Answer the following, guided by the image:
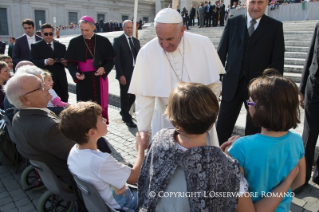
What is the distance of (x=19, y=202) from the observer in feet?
9.61

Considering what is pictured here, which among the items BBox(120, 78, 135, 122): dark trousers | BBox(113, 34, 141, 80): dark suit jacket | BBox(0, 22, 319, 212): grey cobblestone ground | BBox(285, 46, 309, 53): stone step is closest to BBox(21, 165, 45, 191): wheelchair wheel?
BBox(0, 22, 319, 212): grey cobblestone ground

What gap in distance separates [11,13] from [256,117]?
42.3m

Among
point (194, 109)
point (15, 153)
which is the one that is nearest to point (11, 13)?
point (15, 153)

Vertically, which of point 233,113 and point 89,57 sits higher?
point 89,57

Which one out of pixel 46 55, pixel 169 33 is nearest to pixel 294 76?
pixel 169 33

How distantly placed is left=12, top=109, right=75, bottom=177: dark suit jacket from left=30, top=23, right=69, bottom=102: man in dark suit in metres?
2.72

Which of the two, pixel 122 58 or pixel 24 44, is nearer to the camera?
pixel 122 58

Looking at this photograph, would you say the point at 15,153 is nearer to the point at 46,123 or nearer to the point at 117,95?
the point at 46,123

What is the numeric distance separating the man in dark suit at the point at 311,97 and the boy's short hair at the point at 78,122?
86.9 inches

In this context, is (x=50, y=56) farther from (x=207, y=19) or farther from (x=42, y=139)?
(x=207, y=19)

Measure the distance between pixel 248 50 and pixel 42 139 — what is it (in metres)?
2.25

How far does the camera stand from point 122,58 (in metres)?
5.40

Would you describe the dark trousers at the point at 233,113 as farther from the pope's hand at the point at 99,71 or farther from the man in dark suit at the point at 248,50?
the pope's hand at the point at 99,71

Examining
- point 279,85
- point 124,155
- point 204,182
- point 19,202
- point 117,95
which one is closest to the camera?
point 204,182
